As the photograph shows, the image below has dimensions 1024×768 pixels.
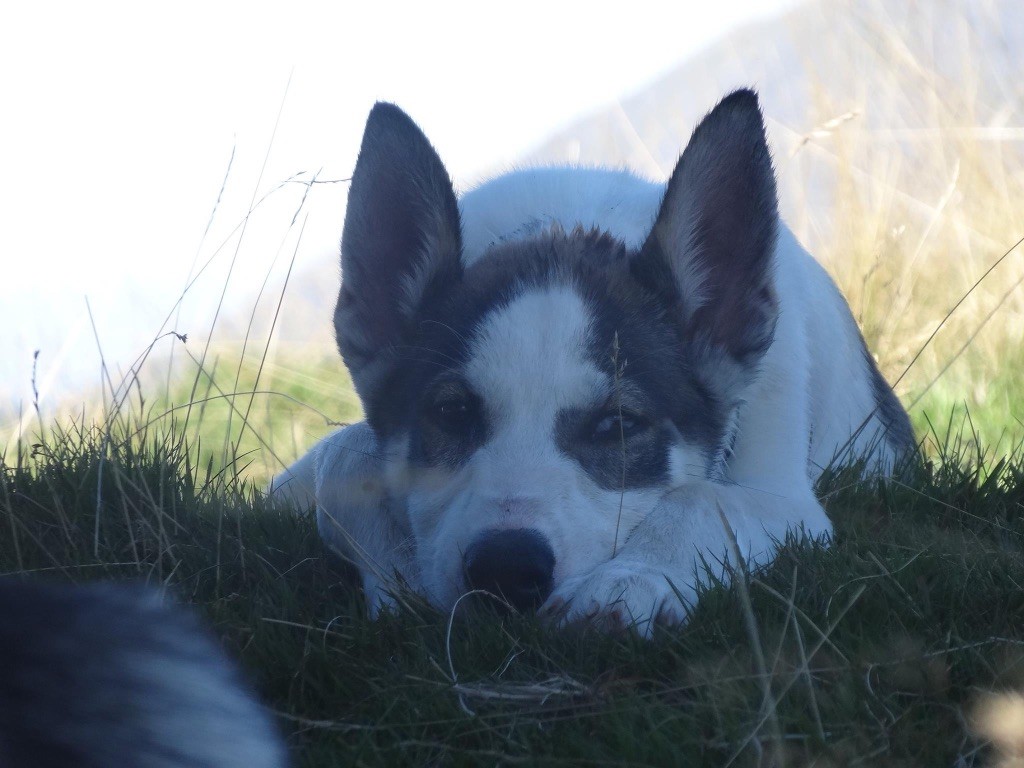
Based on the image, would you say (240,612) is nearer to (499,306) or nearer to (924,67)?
→ (499,306)

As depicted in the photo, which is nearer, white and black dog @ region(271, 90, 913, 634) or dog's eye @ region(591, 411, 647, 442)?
→ white and black dog @ region(271, 90, 913, 634)

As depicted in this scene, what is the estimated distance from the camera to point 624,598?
2545mm

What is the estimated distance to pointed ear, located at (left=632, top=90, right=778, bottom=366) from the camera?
3191mm

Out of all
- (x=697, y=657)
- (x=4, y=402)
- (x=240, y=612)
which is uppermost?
(x=4, y=402)

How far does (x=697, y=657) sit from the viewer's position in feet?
7.22

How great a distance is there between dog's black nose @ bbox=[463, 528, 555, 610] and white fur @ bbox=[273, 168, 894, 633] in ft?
0.14

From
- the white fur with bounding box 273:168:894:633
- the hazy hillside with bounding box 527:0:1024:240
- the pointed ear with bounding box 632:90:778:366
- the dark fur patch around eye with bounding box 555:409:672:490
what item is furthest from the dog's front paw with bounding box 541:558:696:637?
the hazy hillside with bounding box 527:0:1024:240

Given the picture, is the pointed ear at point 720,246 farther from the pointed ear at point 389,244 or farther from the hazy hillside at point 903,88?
the hazy hillside at point 903,88

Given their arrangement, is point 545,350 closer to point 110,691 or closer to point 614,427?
point 614,427

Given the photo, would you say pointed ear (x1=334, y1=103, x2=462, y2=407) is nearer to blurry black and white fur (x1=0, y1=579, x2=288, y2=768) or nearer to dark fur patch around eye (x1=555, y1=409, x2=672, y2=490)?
dark fur patch around eye (x1=555, y1=409, x2=672, y2=490)

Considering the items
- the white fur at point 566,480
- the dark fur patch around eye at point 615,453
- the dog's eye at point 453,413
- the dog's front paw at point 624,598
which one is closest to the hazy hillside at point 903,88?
the white fur at point 566,480

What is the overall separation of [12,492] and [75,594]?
6.58 feet

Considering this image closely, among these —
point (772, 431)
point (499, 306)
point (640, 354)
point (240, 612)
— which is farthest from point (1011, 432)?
point (240, 612)

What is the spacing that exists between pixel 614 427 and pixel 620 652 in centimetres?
83
